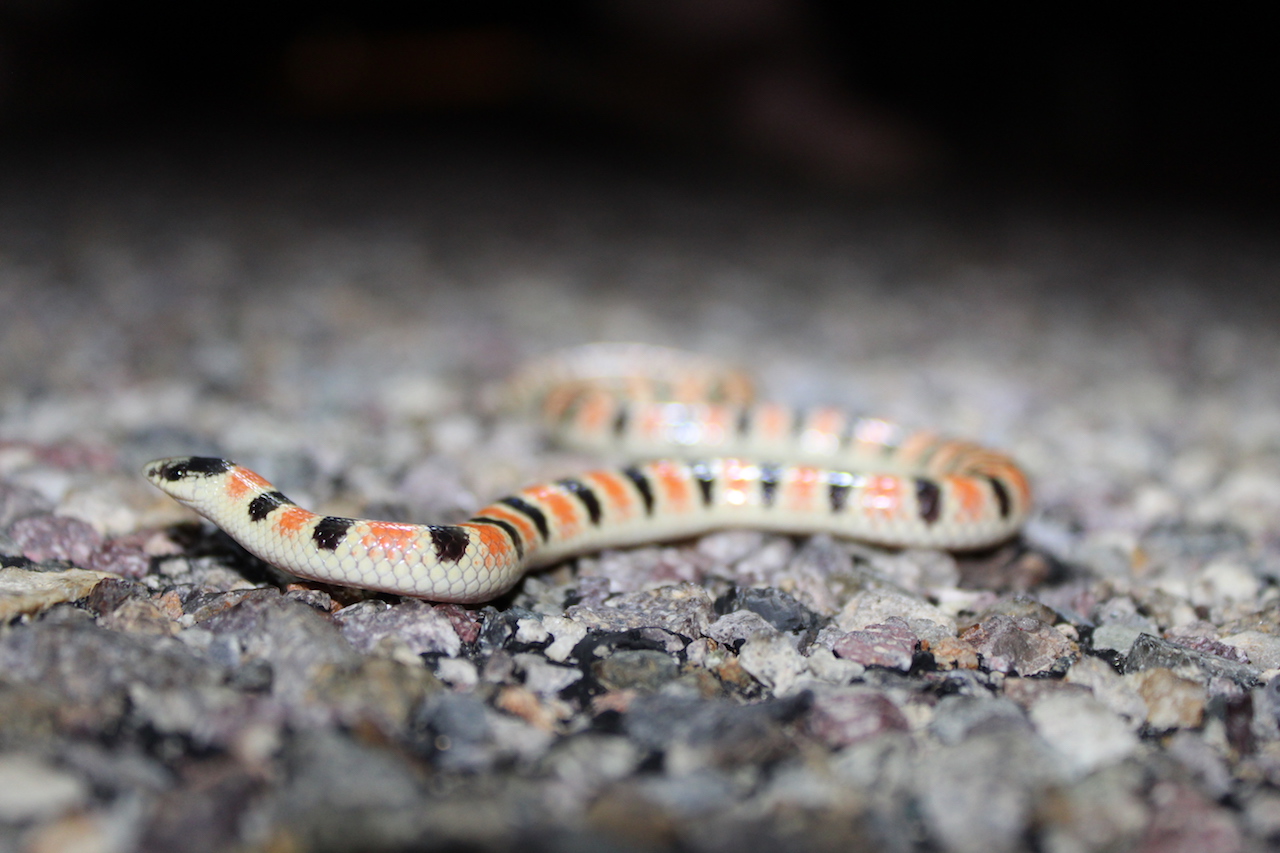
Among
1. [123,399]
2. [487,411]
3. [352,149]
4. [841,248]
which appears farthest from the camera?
[352,149]

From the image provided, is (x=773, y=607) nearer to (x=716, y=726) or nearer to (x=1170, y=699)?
(x=716, y=726)

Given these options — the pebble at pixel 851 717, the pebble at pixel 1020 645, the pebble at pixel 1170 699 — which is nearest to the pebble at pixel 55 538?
the pebble at pixel 851 717

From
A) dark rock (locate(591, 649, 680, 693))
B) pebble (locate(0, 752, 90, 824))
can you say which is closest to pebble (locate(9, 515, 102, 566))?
pebble (locate(0, 752, 90, 824))

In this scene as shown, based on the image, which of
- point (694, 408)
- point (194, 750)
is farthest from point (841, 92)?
point (194, 750)

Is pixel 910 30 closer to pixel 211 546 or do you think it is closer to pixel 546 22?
pixel 546 22

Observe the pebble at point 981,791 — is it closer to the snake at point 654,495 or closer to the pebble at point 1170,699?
the pebble at point 1170,699

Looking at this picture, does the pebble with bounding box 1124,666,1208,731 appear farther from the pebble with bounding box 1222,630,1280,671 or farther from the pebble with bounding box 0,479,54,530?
the pebble with bounding box 0,479,54,530
